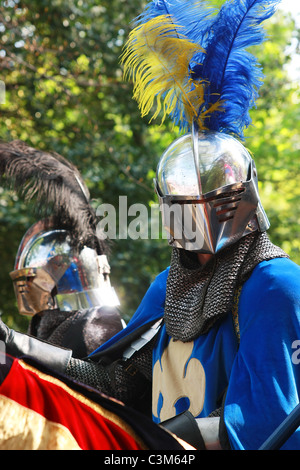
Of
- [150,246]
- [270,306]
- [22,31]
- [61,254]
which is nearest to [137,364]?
[270,306]

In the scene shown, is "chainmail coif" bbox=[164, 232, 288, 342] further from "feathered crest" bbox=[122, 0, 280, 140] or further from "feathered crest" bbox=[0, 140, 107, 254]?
"feathered crest" bbox=[0, 140, 107, 254]

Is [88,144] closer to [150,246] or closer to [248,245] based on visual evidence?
[150,246]

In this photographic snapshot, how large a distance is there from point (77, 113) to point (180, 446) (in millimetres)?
6889

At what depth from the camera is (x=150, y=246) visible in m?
Result: 7.21

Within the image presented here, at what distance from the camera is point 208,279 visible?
2.72 meters

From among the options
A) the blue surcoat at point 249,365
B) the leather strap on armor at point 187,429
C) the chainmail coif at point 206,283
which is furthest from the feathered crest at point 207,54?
the leather strap on armor at point 187,429

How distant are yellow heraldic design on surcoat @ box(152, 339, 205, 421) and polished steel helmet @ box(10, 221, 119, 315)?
55.3 inches

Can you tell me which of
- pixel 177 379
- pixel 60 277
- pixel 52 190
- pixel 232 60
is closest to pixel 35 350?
pixel 177 379

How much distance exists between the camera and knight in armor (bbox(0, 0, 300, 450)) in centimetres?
215

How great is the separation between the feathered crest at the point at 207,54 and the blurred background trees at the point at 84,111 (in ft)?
11.5

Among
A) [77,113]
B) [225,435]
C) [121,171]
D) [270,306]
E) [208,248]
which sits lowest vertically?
[225,435]

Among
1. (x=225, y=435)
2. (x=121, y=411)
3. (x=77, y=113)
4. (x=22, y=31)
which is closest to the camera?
(x=121, y=411)

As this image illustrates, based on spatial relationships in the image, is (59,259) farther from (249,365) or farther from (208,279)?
(249,365)

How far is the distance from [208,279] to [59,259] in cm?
179
